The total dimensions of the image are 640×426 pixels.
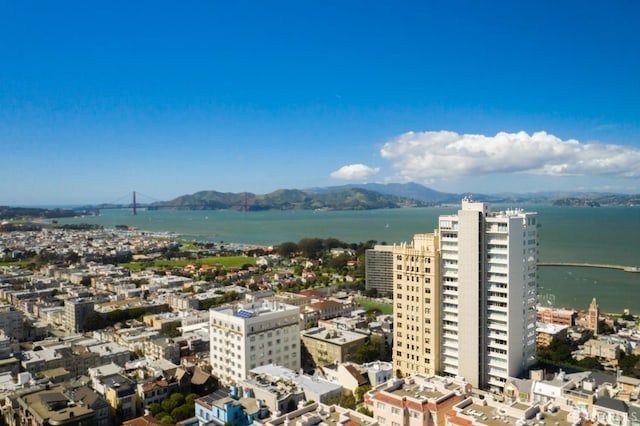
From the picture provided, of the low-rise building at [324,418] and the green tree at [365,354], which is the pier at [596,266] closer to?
the green tree at [365,354]

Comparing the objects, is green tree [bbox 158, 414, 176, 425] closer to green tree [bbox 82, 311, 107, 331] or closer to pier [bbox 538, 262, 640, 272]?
green tree [bbox 82, 311, 107, 331]

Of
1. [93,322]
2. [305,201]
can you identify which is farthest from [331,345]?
[305,201]

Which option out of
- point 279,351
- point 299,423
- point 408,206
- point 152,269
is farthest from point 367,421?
point 408,206

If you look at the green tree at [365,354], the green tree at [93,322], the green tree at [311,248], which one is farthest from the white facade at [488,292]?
the green tree at [311,248]

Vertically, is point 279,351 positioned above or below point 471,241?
below

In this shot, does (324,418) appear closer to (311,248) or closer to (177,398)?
(177,398)

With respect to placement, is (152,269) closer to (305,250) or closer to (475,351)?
(305,250)

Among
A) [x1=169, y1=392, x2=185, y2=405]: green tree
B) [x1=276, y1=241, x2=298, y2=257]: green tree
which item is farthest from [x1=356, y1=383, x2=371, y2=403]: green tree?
[x1=276, y1=241, x2=298, y2=257]: green tree
